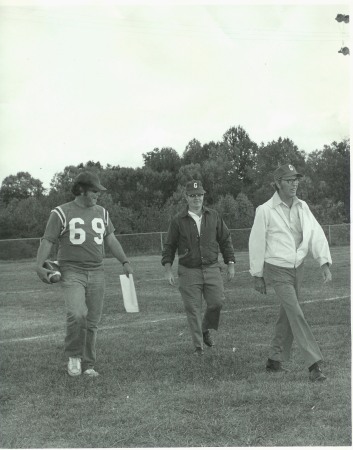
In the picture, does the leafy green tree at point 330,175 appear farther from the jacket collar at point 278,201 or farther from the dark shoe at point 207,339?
the jacket collar at point 278,201

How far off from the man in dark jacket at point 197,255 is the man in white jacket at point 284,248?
1.27m

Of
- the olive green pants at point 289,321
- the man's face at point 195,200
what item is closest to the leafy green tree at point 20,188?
the man's face at point 195,200

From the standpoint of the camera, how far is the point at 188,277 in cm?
775

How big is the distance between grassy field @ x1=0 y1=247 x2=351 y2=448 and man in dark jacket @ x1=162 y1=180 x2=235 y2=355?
0.43m

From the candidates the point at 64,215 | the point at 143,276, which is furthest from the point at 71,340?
the point at 143,276

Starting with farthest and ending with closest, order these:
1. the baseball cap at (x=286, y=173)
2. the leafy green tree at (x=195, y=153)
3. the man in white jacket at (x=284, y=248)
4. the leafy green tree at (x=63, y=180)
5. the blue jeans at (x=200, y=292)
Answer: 1. the leafy green tree at (x=195, y=153)
2. the leafy green tree at (x=63, y=180)
3. the blue jeans at (x=200, y=292)
4. the baseball cap at (x=286, y=173)
5. the man in white jacket at (x=284, y=248)

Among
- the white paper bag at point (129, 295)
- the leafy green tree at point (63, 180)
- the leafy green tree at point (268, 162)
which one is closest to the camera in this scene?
the white paper bag at point (129, 295)

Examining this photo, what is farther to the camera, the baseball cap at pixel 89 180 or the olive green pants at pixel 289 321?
the baseball cap at pixel 89 180

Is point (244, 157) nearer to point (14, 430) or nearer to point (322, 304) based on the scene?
A: point (322, 304)

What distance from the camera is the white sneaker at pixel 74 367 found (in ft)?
21.5

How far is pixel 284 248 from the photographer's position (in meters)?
6.43

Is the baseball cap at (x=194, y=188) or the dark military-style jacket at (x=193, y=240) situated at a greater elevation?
the baseball cap at (x=194, y=188)

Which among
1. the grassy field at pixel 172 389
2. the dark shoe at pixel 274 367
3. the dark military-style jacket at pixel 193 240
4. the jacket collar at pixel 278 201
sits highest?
the jacket collar at pixel 278 201

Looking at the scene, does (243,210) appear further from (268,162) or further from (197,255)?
(197,255)
